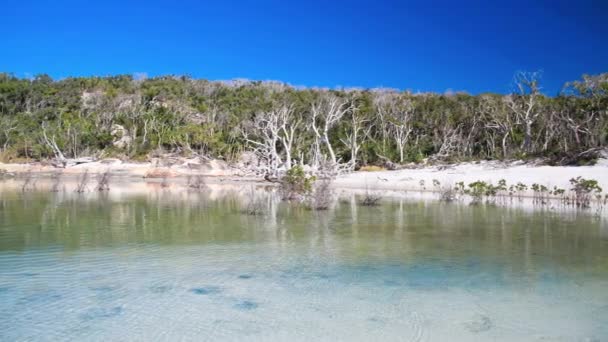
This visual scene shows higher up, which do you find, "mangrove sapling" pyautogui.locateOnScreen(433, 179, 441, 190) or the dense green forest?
the dense green forest

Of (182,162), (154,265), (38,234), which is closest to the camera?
(154,265)

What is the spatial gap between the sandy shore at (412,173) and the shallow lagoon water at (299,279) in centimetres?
1127

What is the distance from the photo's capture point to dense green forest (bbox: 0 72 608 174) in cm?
3453

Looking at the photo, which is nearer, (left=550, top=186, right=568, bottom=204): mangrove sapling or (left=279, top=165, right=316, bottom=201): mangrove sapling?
(left=550, top=186, right=568, bottom=204): mangrove sapling

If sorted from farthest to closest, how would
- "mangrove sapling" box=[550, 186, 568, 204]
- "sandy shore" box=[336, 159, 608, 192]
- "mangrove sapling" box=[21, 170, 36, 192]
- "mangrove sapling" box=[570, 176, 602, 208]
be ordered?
1. "sandy shore" box=[336, 159, 608, 192]
2. "mangrove sapling" box=[21, 170, 36, 192]
3. "mangrove sapling" box=[550, 186, 568, 204]
4. "mangrove sapling" box=[570, 176, 602, 208]

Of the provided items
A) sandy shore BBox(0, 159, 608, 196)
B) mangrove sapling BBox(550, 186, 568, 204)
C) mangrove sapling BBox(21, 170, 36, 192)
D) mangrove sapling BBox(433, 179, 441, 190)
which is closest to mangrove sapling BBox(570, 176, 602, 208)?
mangrove sapling BBox(550, 186, 568, 204)

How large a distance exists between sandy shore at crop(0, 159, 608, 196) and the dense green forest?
1738mm

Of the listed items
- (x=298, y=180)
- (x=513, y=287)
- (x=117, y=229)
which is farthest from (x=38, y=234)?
(x=298, y=180)

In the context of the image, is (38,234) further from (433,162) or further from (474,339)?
(433,162)

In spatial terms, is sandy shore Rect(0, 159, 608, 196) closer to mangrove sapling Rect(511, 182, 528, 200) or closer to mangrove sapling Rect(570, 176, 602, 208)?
mangrove sapling Rect(511, 182, 528, 200)

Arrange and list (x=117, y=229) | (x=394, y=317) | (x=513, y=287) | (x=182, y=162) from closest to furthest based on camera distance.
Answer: (x=394, y=317), (x=513, y=287), (x=117, y=229), (x=182, y=162)

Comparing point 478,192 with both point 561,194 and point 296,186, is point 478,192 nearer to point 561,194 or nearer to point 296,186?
point 561,194

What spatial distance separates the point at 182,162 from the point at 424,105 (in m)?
23.6

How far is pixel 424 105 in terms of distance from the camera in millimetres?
51781
